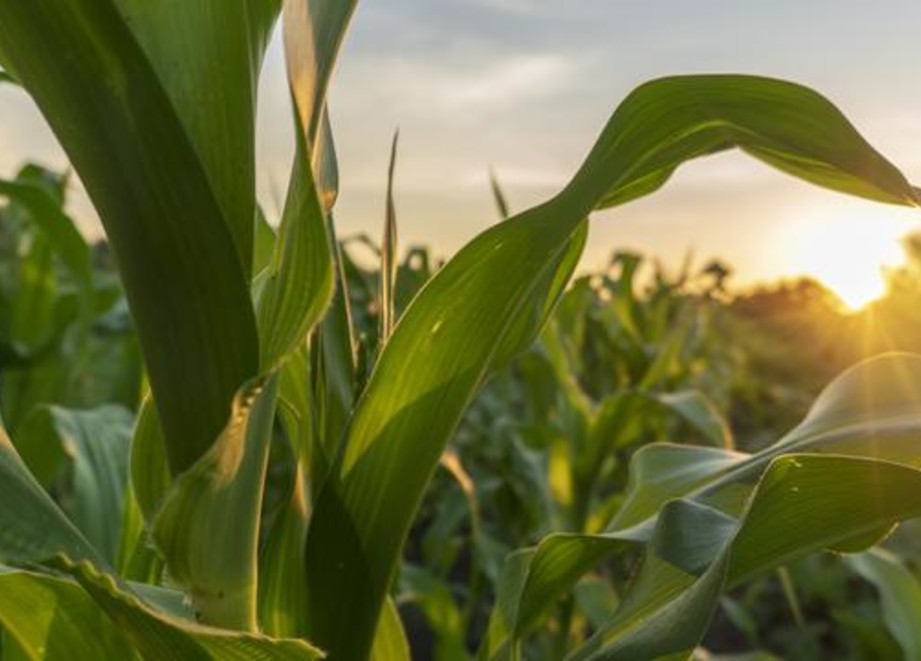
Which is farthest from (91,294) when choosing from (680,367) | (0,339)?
(680,367)

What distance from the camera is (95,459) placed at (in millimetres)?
1163

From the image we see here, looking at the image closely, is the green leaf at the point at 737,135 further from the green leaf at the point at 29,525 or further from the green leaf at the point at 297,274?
the green leaf at the point at 29,525

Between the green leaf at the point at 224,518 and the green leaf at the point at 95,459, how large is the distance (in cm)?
47

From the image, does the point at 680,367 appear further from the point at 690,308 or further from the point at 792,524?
the point at 792,524

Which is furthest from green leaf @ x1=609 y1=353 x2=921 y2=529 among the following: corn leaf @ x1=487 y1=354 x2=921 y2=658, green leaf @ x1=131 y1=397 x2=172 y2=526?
green leaf @ x1=131 y1=397 x2=172 y2=526

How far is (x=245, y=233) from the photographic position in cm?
48

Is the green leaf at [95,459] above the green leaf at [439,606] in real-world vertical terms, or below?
above

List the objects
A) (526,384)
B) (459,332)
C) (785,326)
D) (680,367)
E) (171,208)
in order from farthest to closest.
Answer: (785,326) < (680,367) < (526,384) < (459,332) < (171,208)

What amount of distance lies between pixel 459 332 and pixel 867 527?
0.63 ft

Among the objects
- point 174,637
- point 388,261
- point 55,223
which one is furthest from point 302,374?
point 55,223

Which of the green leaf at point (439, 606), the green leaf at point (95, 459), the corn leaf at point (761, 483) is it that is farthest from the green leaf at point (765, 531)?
the green leaf at point (439, 606)

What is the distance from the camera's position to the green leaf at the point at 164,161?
1.43 feet

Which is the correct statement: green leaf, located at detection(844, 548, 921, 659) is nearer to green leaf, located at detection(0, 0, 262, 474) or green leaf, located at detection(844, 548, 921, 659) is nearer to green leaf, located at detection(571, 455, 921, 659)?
green leaf, located at detection(571, 455, 921, 659)

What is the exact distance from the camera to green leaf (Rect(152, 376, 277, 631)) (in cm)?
44
